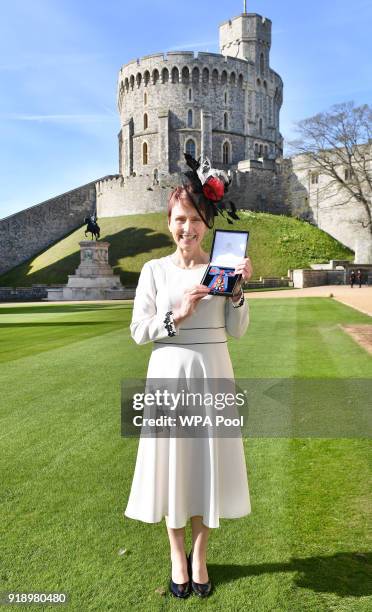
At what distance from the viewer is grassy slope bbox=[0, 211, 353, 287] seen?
4438 centimetres

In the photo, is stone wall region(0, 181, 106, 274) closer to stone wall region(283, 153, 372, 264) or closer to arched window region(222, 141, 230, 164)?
arched window region(222, 141, 230, 164)

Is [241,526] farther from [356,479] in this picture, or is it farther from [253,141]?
[253,141]

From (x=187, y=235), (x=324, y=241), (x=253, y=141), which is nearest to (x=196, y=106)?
(x=253, y=141)

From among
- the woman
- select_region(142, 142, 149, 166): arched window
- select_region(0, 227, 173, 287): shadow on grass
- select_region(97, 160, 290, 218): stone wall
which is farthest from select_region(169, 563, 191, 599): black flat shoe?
select_region(142, 142, 149, 166): arched window

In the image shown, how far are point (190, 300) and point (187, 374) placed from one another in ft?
1.42

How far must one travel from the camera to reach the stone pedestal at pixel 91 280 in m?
36.2

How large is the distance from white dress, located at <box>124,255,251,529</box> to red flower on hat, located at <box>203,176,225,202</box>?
0.43 m

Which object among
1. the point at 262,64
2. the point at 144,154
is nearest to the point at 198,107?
the point at 144,154

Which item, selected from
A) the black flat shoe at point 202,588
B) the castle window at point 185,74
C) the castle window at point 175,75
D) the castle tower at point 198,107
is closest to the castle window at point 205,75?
the castle tower at point 198,107

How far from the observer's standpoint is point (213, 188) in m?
3.11

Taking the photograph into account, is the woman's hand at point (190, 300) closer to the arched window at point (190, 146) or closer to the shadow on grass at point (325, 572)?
the shadow on grass at point (325, 572)

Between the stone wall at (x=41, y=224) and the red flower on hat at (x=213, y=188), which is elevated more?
the stone wall at (x=41, y=224)

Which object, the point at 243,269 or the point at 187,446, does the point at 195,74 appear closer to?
the point at 243,269

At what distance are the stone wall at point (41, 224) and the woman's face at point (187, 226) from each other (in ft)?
184
